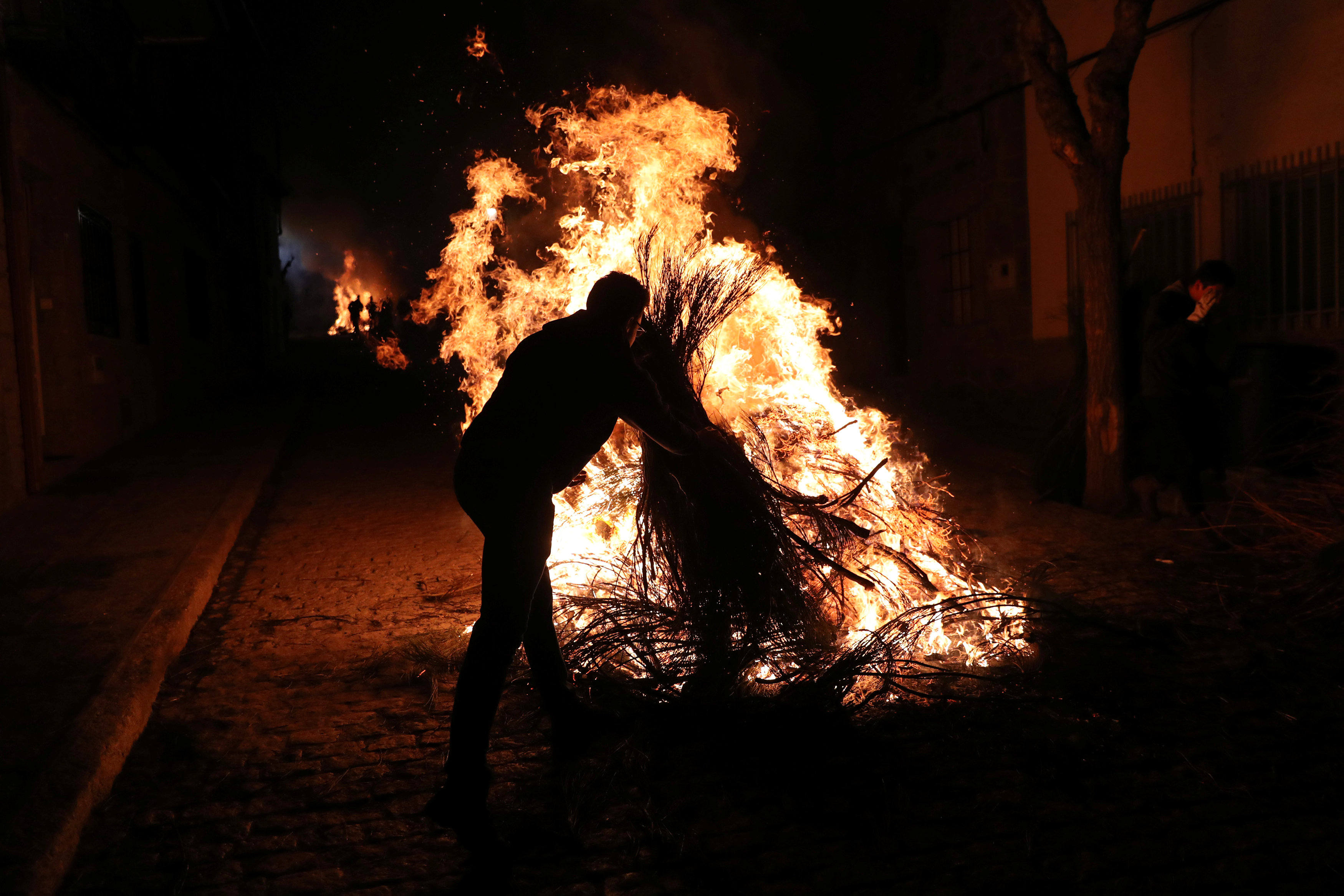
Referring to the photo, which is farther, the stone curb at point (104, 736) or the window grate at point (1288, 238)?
the window grate at point (1288, 238)

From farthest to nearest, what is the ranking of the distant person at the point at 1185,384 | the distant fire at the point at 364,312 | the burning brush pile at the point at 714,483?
the distant fire at the point at 364,312 → the distant person at the point at 1185,384 → the burning brush pile at the point at 714,483

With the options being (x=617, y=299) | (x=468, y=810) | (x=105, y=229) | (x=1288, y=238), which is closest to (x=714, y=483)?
(x=617, y=299)

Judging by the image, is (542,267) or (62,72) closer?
(542,267)

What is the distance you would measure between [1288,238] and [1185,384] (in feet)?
8.49

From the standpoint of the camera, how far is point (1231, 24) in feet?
26.9

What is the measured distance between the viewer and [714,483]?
385 centimetres

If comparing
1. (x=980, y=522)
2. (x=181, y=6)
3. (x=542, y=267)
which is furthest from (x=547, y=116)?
(x=181, y=6)

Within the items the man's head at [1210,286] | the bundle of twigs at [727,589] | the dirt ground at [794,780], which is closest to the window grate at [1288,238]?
the man's head at [1210,286]

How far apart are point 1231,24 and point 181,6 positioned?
17.6m

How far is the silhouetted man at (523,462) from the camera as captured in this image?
9.16ft

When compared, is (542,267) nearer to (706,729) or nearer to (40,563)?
(706,729)

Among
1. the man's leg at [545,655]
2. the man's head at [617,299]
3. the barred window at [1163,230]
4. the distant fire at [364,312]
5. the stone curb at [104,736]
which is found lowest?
the stone curb at [104,736]

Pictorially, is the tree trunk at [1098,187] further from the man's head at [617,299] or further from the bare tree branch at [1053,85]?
the man's head at [617,299]

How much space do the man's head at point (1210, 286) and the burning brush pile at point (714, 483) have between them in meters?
2.66
